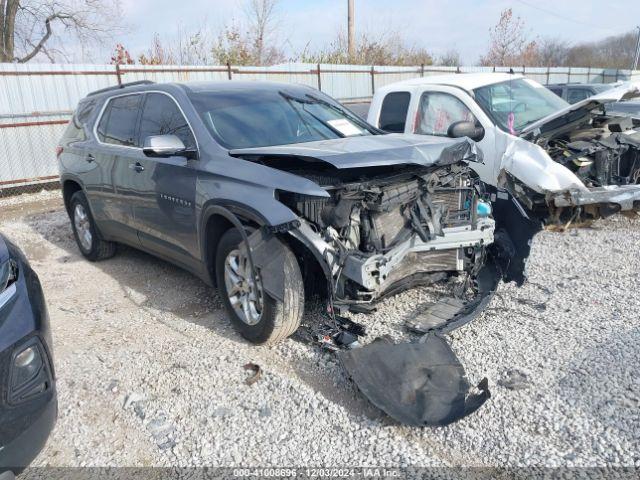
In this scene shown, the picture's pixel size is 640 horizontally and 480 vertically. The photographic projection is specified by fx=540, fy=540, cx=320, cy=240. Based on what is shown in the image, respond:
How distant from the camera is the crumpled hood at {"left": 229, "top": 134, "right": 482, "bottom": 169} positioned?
11.5 ft

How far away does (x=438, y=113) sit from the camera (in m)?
6.86

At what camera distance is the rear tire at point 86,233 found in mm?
6090

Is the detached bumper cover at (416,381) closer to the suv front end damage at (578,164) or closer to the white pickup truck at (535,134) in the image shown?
the white pickup truck at (535,134)

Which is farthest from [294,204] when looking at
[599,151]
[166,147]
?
[599,151]

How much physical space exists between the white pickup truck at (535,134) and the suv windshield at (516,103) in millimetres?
15

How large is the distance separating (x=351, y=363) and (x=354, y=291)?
52 centimetres

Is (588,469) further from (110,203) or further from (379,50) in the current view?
(379,50)

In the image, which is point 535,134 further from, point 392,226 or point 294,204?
point 294,204

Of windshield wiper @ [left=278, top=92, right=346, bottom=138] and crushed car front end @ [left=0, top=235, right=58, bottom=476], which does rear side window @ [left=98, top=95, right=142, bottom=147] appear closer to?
windshield wiper @ [left=278, top=92, right=346, bottom=138]

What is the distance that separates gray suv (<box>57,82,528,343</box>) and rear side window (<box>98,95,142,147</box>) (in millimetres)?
34

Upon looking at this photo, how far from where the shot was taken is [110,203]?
5465 millimetres

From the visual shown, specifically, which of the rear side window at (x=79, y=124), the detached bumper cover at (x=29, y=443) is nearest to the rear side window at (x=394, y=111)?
the rear side window at (x=79, y=124)

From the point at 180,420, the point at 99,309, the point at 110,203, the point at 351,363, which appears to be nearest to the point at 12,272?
the point at 180,420

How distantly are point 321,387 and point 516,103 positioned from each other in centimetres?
511
